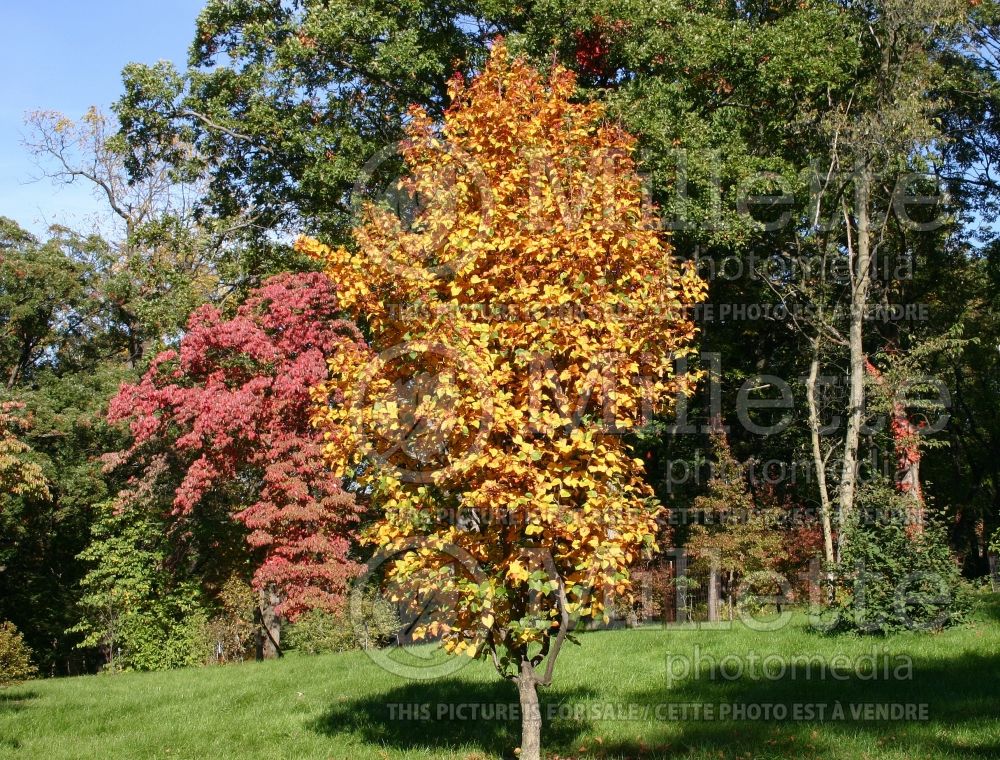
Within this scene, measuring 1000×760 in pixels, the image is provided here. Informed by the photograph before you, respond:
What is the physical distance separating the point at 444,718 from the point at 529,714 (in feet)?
8.26

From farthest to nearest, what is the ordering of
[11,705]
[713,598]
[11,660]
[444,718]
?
[713,598] < [11,660] < [11,705] < [444,718]

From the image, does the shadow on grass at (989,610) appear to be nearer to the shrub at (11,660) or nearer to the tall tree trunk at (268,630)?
the tall tree trunk at (268,630)

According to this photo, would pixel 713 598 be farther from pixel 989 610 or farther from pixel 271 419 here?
pixel 271 419

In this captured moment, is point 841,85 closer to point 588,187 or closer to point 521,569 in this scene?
point 588,187

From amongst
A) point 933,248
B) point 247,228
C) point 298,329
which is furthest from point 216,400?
point 933,248

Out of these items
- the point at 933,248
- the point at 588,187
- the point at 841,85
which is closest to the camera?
the point at 588,187

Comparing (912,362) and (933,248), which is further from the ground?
(933,248)

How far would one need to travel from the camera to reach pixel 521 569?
19.6 ft

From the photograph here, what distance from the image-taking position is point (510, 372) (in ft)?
20.5

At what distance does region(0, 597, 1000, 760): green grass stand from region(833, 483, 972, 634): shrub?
11.2 inches

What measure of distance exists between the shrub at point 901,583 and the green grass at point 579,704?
0.29m

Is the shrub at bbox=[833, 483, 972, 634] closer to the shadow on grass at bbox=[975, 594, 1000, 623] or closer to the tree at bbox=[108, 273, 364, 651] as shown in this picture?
the shadow on grass at bbox=[975, 594, 1000, 623]

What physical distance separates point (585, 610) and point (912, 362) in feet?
49.8

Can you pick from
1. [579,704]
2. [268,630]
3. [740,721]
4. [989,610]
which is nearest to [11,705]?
[268,630]
